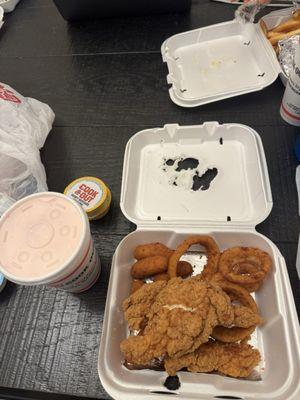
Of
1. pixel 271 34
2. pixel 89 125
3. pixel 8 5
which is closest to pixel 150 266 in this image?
pixel 89 125

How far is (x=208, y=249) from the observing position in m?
0.64

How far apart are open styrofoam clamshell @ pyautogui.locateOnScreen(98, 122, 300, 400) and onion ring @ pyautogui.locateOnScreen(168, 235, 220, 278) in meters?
0.02

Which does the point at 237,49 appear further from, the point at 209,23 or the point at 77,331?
the point at 77,331

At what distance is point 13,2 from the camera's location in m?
1.29

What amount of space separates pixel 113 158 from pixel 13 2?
38.5 inches

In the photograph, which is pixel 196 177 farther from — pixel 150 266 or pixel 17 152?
pixel 17 152

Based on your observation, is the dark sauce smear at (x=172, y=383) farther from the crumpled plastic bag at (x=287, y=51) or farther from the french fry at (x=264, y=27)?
the french fry at (x=264, y=27)

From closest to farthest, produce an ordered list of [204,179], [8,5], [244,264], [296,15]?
[244,264], [204,179], [296,15], [8,5]

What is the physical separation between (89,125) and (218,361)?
720mm

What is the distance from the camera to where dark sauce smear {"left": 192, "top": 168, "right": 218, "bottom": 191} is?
2.49ft

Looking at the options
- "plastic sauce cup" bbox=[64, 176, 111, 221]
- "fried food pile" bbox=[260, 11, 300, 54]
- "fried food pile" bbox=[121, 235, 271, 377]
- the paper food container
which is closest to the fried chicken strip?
"fried food pile" bbox=[121, 235, 271, 377]

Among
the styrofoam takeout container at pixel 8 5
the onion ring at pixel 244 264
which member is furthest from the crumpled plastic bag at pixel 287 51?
the styrofoam takeout container at pixel 8 5

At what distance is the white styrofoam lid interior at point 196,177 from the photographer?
696mm

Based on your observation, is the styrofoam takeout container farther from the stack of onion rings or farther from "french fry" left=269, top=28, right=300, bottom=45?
the stack of onion rings
